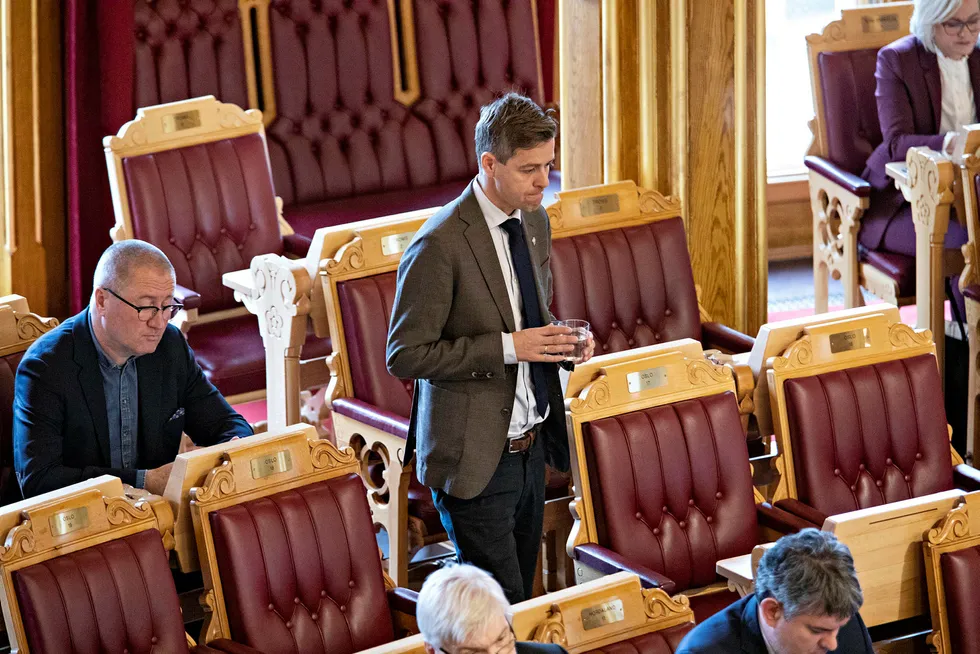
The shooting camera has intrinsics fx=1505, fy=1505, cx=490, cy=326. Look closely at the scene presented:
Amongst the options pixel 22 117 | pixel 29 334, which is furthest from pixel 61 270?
pixel 29 334

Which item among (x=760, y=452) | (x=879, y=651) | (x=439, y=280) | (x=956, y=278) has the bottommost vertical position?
(x=879, y=651)

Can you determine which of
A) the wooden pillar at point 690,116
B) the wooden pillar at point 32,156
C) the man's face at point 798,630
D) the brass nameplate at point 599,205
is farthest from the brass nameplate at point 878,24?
the man's face at point 798,630

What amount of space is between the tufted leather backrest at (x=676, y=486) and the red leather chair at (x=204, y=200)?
1423 millimetres

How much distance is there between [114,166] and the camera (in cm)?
455

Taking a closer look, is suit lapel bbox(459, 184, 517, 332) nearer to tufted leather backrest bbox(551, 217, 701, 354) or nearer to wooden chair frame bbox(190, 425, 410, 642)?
wooden chair frame bbox(190, 425, 410, 642)

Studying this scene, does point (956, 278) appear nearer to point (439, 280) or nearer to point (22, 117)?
point (439, 280)

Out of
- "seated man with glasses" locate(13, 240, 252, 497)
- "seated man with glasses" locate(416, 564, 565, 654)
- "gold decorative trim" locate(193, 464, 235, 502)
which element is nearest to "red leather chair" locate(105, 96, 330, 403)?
"seated man with glasses" locate(13, 240, 252, 497)

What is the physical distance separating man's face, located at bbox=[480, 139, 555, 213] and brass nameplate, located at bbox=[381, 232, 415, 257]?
1.00 metres

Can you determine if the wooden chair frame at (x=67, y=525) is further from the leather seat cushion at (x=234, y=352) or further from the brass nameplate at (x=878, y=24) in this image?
the brass nameplate at (x=878, y=24)

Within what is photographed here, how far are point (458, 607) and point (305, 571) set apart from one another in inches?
25.8

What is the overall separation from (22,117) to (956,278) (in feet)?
9.85

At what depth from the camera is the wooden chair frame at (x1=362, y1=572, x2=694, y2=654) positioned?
268 cm

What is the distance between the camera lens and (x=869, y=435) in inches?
139

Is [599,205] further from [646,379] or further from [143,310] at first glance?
[143,310]
